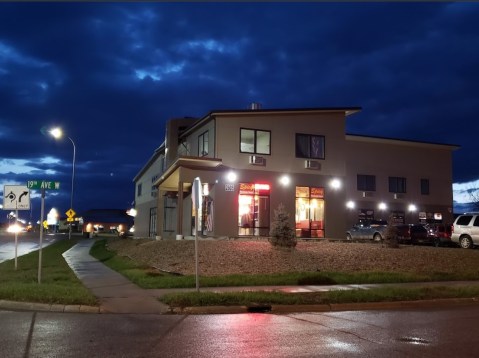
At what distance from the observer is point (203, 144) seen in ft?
100

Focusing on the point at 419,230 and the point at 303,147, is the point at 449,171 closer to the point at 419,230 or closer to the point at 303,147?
the point at 419,230

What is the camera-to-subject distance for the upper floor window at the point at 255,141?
28.5m

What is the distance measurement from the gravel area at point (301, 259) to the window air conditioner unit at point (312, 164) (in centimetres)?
769

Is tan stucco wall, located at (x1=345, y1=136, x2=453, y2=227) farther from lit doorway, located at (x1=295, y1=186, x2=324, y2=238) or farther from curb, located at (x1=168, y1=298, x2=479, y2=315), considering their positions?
curb, located at (x1=168, y1=298, x2=479, y2=315)

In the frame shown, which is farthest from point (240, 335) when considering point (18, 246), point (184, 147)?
point (18, 246)

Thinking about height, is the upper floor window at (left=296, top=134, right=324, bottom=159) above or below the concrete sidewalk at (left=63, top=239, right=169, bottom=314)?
above

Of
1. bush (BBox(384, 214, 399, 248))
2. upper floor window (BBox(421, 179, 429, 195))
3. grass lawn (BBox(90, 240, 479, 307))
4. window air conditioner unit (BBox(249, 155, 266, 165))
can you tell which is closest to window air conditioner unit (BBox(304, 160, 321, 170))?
window air conditioner unit (BBox(249, 155, 266, 165))

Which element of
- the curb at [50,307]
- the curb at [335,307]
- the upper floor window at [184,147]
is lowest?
the curb at [335,307]

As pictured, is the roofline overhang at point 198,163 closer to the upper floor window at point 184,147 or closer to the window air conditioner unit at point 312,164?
A: the window air conditioner unit at point 312,164

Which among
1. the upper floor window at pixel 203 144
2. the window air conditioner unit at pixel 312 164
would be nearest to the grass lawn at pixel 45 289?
the upper floor window at pixel 203 144

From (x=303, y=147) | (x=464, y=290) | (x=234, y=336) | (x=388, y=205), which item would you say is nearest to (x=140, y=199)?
(x=388, y=205)

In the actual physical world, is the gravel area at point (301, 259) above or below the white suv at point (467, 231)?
below

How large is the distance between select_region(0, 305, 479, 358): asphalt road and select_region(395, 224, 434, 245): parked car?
21033 mm

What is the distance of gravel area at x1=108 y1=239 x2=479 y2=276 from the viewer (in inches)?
702
